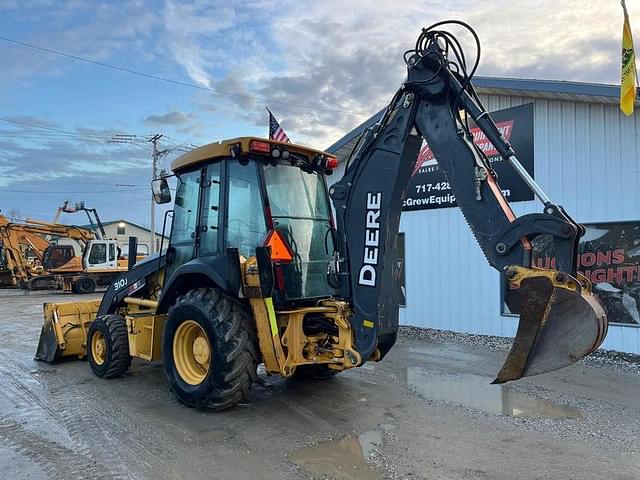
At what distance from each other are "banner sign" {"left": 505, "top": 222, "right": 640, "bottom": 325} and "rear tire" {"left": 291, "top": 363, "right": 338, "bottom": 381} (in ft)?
12.5

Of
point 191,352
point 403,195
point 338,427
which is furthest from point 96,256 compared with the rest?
point 403,195

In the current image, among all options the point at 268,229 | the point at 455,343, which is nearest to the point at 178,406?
the point at 268,229

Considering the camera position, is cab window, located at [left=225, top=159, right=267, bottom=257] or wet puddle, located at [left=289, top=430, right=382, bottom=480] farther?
cab window, located at [left=225, top=159, right=267, bottom=257]

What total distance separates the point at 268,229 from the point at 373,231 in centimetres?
104

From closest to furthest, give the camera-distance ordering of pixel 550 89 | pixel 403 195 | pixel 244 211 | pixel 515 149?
pixel 403 195, pixel 244 211, pixel 550 89, pixel 515 149

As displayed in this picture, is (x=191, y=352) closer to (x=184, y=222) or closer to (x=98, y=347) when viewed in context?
(x=184, y=222)

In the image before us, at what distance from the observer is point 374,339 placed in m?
4.76

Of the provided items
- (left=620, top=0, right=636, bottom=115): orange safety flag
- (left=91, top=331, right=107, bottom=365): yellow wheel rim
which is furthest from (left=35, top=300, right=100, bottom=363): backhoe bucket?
(left=620, top=0, right=636, bottom=115): orange safety flag

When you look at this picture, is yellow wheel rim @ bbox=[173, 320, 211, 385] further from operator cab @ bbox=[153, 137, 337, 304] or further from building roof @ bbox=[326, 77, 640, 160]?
building roof @ bbox=[326, 77, 640, 160]

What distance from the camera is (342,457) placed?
14.1 feet

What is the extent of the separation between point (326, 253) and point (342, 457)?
209 centimetres

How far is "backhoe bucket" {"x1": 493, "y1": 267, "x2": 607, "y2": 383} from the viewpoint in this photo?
3418 millimetres

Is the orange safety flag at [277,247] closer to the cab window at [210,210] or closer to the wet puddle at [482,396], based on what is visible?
the cab window at [210,210]

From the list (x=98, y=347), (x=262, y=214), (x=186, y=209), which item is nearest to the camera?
(x=262, y=214)
